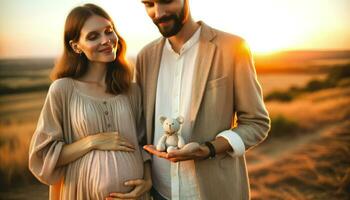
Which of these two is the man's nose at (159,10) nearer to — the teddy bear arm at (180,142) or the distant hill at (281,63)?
the teddy bear arm at (180,142)

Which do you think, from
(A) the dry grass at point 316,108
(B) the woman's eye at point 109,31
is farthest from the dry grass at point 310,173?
(B) the woman's eye at point 109,31

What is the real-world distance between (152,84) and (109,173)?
0.37m

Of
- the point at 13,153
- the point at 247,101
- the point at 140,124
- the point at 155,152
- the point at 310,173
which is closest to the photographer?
the point at 155,152

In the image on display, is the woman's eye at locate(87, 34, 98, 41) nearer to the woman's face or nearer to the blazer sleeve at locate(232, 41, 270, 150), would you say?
the woman's face

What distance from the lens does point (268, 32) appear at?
13.2 ft

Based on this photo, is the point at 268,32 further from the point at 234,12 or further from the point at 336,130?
the point at 336,130

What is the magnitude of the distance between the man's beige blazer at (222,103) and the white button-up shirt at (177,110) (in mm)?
27

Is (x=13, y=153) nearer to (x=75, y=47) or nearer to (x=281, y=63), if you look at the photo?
(x=281, y=63)

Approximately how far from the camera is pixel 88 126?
1827mm

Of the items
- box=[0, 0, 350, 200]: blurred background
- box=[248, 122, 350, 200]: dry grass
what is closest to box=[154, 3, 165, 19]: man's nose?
box=[0, 0, 350, 200]: blurred background

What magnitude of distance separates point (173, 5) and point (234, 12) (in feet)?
7.21

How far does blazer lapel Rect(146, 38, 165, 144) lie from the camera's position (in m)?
1.94

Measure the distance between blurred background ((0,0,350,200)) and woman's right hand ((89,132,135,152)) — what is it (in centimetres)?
219

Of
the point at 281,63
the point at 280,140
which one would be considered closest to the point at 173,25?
the point at 281,63
